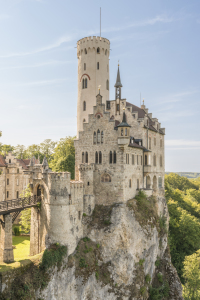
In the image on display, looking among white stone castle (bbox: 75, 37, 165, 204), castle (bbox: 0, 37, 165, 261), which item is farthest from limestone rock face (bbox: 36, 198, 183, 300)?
white stone castle (bbox: 75, 37, 165, 204)

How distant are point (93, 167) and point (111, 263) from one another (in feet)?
43.4

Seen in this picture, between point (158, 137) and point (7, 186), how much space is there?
34.9 m

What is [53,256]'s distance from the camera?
101ft

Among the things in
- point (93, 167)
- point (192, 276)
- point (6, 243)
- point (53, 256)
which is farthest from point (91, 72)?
point (192, 276)

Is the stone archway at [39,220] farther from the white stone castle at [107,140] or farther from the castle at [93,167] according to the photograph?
the white stone castle at [107,140]

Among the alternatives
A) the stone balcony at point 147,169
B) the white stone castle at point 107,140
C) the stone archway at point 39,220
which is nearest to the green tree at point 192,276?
the white stone castle at point 107,140

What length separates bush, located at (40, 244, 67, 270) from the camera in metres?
30.0

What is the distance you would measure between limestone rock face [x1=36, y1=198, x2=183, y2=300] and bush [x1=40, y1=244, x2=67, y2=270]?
0.98 metres

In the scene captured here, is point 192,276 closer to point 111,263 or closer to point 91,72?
point 111,263

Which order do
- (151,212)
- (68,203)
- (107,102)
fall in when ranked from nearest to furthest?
(68,203) → (151,212) → (107,102)

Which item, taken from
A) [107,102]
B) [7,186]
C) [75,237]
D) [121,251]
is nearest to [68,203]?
[75,237]

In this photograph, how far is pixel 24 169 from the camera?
62406mm

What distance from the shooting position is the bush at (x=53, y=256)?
30.0 m

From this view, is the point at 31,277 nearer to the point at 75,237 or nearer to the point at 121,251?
the point at 75,237
